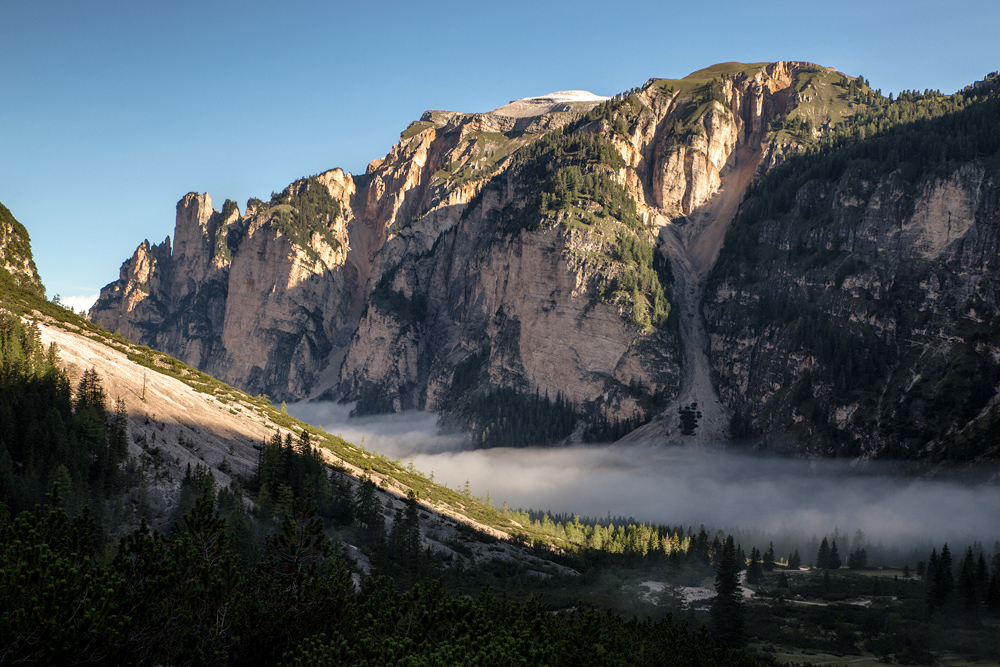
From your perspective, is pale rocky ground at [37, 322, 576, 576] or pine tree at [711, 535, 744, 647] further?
pine tree at [711, 535, 744, 647]

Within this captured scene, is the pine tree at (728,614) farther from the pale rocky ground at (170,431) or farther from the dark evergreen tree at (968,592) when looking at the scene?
the dark evergreen tree at (968,592)

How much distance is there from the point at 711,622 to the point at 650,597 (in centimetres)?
3528

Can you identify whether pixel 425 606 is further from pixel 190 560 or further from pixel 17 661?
pixel 17 661

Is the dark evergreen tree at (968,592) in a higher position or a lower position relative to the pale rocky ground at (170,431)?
lower

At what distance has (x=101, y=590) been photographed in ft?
122

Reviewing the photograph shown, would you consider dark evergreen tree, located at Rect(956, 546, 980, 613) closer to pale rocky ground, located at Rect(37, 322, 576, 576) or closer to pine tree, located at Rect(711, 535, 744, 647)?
pine tree, located at Rect(711, 535, 744, 647)

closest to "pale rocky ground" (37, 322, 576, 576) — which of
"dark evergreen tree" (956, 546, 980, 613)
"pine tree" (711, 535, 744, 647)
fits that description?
"pine tree" (711, 535, 744, 647)

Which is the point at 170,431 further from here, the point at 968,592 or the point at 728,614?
the point at 968,592

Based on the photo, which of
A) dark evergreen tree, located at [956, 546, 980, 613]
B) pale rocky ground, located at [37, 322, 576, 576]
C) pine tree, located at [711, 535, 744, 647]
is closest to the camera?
pale rocky ground, located at [37, 322, 576, 576]

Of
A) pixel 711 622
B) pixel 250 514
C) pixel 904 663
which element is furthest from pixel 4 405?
pixel 904 663

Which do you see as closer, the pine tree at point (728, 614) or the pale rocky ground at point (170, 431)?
the pale rocky ground at point (170, 431)

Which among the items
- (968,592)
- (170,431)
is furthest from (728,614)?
(170,431)

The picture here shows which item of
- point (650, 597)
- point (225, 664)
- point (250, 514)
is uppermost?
point (225, 664)

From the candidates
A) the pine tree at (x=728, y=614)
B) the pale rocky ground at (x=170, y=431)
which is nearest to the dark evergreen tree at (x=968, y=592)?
the pine tree at (x=728, y=614)
